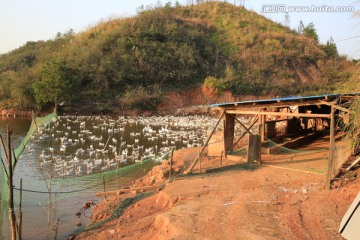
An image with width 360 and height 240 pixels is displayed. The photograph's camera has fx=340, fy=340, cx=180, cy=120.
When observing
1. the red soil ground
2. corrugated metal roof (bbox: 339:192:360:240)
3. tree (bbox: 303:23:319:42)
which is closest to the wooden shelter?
the red soil ground

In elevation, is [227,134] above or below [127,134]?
above

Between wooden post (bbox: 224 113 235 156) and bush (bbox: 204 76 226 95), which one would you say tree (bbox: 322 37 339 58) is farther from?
wooden post (bbox: 224 113 235 156)

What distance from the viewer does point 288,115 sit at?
11.2 metres

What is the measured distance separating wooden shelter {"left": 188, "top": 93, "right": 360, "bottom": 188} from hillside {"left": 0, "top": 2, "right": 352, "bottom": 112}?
15476 millimetres

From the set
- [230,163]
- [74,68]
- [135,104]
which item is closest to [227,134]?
[230,163]

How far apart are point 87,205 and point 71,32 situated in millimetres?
40811

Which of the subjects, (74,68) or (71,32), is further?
(71,32)

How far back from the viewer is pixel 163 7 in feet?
163

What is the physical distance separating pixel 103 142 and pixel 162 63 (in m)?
22.0

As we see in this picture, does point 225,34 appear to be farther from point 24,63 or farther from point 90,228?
point 90,228

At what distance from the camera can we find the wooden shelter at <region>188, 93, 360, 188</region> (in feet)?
31.6

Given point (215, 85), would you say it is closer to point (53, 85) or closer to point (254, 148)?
point (53, 85)

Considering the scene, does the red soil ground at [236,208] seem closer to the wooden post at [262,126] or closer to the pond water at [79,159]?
the pond water at [79,159]

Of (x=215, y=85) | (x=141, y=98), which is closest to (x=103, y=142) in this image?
(x=141, y=98)
